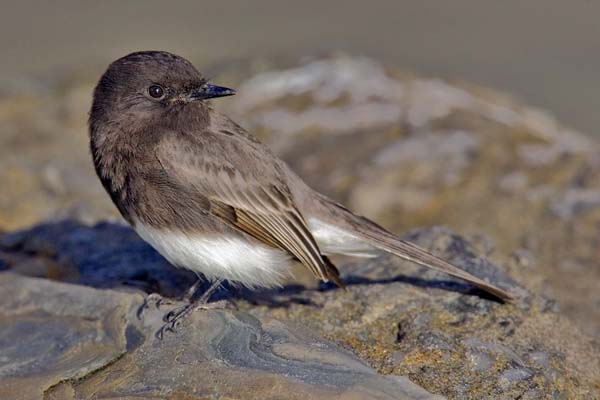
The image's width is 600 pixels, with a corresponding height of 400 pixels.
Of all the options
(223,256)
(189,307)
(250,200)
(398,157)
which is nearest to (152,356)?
(189,307)

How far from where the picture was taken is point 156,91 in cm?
723

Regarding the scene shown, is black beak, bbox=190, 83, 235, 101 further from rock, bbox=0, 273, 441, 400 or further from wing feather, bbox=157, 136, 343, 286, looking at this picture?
rock, bbox=0, 273, 441, 400

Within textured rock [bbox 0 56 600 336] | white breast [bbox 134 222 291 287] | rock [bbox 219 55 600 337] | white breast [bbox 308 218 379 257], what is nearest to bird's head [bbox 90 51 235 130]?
white breast [bbox 134 222 291 287]

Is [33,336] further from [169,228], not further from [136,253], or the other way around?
[136,253]

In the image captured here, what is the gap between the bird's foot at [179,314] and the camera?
6.18 m

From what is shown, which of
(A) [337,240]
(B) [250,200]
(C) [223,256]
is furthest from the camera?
(A) [337,240]

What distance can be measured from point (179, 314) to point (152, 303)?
0.39 m

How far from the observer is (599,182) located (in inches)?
372

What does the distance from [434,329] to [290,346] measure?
43.1 inches

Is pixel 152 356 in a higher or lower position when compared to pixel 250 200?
lower

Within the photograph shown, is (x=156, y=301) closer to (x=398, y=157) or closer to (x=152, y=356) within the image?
(x=152, y=356)

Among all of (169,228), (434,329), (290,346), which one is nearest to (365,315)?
(434,329)

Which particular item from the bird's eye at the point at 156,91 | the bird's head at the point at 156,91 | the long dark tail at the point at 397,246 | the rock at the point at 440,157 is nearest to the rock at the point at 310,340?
the long dark tail at the point at 397,246

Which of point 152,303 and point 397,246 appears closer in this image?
point 152,303
